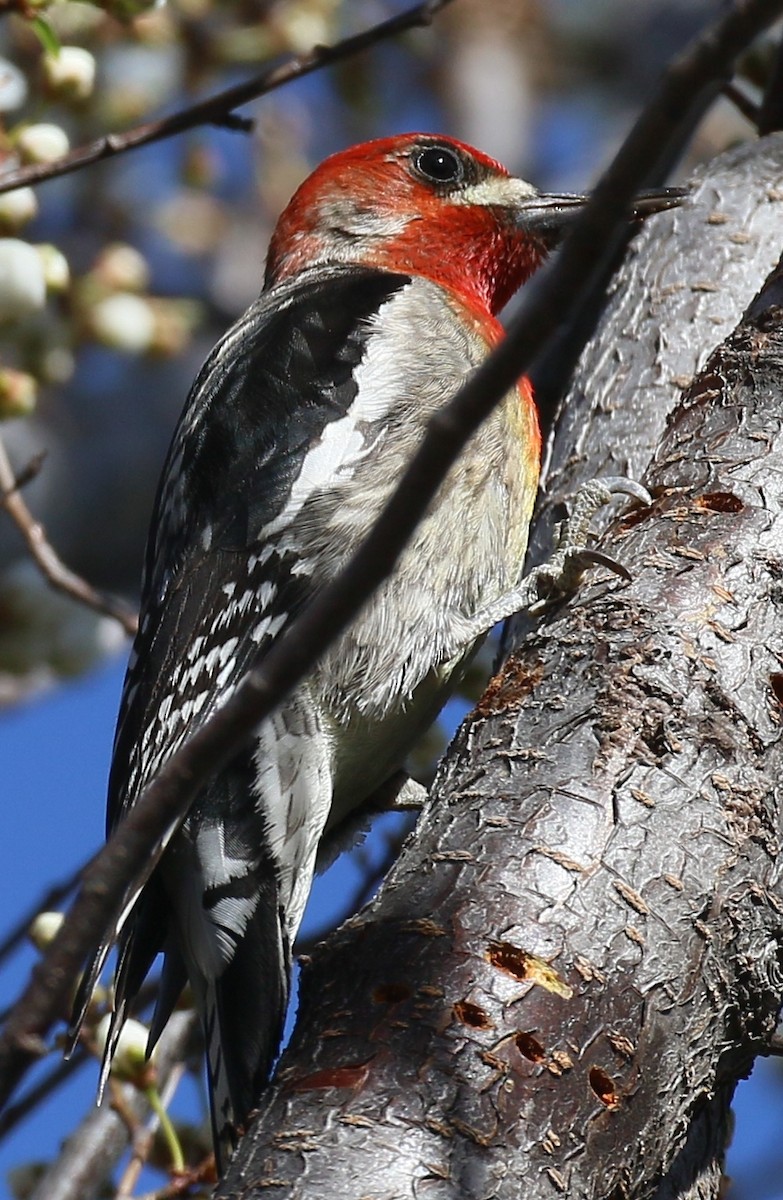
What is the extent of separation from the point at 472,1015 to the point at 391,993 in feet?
0.36

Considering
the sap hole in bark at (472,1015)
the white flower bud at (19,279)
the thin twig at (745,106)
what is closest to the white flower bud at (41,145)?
the white flower bud at (19,279)

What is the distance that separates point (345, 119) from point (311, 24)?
12.7 feet

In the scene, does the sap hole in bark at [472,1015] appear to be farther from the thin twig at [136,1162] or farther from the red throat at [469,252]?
the red throat at [469,252]

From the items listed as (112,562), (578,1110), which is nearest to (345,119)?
(112,562)

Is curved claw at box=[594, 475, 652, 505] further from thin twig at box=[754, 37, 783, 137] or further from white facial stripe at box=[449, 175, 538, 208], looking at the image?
thin twig at box=[754, 37, 783, 137]

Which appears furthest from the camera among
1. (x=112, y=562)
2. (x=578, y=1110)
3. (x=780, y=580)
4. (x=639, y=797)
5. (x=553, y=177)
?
(x=553, y=177)

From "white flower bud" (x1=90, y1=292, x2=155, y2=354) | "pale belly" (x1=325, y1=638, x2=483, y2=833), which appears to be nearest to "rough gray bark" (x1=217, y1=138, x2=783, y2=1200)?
"pale belly" (x1=325, y1=638, x2=483, y2=833)

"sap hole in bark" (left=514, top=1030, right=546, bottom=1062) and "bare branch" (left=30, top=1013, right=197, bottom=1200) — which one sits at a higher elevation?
"bare branch" (left=30, top=1013, right=197, bottom=1200)

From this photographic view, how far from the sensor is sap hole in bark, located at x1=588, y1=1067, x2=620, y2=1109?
6.27ft

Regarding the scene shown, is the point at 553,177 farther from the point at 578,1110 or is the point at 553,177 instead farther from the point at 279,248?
the point at 578,1110

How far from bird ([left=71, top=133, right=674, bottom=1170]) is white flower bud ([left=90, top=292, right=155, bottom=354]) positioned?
187mm

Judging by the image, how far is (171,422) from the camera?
17.9 feet

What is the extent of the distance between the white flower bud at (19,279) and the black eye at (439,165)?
1284mm

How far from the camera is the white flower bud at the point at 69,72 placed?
9.46 feet
